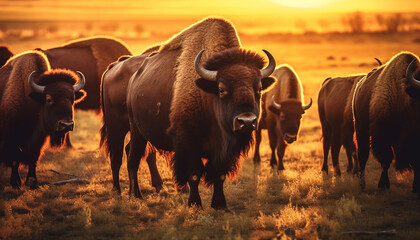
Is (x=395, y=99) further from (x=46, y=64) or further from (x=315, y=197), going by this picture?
(x=46, y=64)

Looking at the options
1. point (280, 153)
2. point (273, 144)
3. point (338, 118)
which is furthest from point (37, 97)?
point (338, 118)

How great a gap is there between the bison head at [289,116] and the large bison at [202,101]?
363cm

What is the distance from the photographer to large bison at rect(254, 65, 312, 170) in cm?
1073

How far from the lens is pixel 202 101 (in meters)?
7.00

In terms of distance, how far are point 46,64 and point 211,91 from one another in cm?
451

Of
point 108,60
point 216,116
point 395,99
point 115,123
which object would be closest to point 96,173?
point 115,123

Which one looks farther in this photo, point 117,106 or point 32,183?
point 32,183

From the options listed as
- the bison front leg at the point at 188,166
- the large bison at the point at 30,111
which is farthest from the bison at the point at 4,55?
the bison front leg at the point at 188,166

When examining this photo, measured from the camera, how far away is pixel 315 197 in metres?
8.38

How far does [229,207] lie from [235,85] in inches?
98.1

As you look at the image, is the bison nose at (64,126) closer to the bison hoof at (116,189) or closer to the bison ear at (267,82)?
the bison hoof at (116,189)

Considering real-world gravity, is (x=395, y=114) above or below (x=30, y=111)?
above

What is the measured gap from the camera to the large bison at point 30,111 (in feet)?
29.5

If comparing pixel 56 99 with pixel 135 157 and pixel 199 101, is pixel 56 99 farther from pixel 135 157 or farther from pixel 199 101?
pixel 199 101
